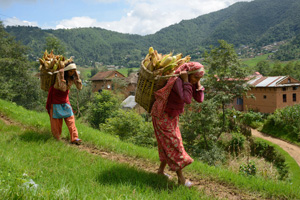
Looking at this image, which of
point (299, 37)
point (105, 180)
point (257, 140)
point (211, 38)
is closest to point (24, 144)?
point (105, 180)

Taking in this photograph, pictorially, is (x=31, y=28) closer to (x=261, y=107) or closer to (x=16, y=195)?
(x=261, y=107)

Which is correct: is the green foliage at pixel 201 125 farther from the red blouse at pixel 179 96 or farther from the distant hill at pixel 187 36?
the distant hill at pixel 187 36

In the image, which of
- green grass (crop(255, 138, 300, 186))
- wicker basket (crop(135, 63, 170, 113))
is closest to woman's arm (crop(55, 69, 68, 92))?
wicker basket (crop(135, 63, 170, 113))

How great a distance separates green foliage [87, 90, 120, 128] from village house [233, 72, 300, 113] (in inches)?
706

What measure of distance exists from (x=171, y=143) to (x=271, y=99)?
27927mm

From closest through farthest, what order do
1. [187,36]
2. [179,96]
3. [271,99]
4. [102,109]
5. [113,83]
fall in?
[179,96]
[102,109]
[271,99]
[113,83]
[187,36]

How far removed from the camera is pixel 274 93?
88.2ft

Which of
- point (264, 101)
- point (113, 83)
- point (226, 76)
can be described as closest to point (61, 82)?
point (226, 76)

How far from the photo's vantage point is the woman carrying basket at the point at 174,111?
3572 millimetres

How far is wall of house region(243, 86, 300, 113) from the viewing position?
88.1 ft

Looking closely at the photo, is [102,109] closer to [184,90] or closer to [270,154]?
[270,154]

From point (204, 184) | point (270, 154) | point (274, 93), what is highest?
point (274, 93)

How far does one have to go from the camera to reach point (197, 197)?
2.89m

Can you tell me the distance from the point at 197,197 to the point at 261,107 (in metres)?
29.0
